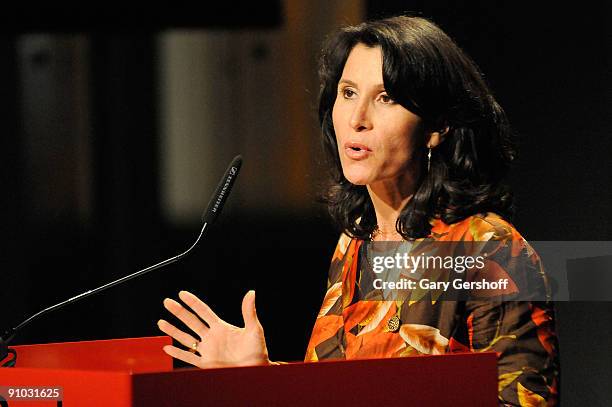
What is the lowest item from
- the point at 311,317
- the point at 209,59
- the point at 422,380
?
the point at 311,317

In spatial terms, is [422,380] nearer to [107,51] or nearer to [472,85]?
[472,85]

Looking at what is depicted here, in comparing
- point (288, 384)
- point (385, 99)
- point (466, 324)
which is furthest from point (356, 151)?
point (288, 384)

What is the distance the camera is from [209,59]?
2.83m

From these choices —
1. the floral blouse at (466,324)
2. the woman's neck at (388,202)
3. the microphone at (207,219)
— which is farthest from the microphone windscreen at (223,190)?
the woman's neck at (388,202)

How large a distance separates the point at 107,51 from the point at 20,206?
0.52 meters

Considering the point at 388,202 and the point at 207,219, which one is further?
the point at 388,202

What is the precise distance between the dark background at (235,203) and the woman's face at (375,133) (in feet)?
1.00

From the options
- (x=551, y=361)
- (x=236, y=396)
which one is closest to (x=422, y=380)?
(x=236, y=396)

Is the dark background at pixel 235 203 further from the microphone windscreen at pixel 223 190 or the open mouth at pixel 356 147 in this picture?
the microphone windscreen at pixel 223 190

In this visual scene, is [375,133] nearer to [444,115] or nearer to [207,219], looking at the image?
[444,115]

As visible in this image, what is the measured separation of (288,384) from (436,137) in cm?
107

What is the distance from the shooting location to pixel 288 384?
1319 millimetres

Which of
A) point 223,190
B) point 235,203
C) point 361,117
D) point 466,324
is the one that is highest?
point 361,117

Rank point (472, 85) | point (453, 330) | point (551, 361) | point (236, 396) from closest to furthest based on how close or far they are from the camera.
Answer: point (236, 396)
point (551, 361)
point (453, 330)
point (472, 85)
